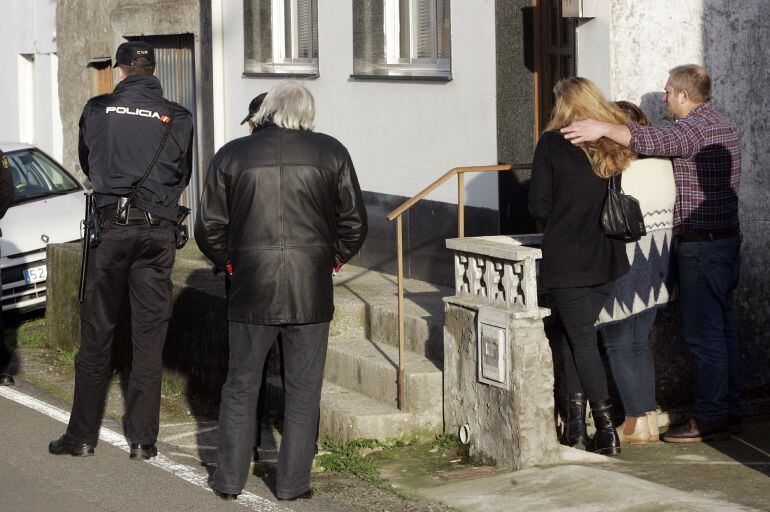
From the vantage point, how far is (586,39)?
8.27m

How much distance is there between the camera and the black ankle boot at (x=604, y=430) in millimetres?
7023

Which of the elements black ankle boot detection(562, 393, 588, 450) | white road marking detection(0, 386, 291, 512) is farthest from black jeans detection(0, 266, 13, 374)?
black ankle boot detection(562, 393, 588, 450)

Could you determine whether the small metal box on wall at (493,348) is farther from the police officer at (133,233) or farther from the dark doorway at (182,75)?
the dark doorway at (182,75)

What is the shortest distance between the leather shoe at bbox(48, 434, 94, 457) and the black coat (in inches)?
104

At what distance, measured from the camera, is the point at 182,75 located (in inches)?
593

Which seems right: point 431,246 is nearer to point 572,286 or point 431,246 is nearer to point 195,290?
point 195,290

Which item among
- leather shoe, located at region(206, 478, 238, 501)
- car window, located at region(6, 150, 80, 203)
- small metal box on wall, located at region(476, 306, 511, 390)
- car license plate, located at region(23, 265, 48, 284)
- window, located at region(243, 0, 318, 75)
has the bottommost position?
leather shoe, located at region(206, 478, 238, 501)

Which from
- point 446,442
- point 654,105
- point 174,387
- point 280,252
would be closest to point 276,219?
point 280,252

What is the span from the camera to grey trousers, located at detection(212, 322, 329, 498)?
6230mm

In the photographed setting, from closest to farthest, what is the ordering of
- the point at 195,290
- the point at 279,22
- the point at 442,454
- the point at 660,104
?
the point at 442,454, the point at 660,104, the point at 195,290, the point at 279,22

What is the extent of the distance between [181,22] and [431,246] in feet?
19.1

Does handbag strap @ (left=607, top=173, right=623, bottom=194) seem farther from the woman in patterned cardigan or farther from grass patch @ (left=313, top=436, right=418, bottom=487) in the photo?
grass patch @ (left=313, top=436, right=418, bottom=487)

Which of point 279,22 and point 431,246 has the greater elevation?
point 279,22

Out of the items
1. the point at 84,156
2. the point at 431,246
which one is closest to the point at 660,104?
the point at 431,246
